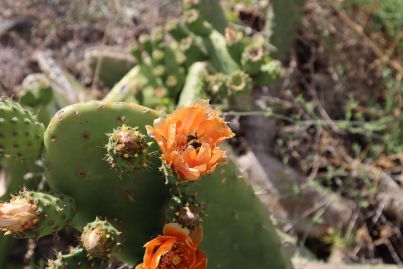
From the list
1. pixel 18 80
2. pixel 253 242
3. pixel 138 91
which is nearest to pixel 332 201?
pixel 253 242

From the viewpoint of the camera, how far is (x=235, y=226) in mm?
1933

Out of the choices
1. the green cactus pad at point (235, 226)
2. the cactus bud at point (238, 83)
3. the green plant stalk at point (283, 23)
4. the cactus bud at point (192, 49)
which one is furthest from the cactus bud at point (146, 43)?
the green cactus pad at point (235, 226)

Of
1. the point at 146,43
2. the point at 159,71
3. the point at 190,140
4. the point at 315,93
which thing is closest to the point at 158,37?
the point at 146,43

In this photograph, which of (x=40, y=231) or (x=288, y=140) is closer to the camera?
(x=40, y=231)

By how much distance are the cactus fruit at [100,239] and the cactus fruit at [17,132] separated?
35 cm

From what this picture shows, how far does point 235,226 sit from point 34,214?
2.39 feet

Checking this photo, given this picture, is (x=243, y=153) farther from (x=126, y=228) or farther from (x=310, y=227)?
(x=126, y=228)

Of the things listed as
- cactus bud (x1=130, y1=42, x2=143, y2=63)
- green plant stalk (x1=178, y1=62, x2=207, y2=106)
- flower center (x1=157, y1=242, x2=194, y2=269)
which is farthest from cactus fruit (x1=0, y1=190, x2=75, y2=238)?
cactus bud (x1=130, y1=42, x2=143, y2=63)

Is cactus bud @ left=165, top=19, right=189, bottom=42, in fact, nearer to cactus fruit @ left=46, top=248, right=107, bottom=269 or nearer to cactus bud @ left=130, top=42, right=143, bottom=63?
cactus bud @ left=130, top=42, right=143, bottom=63

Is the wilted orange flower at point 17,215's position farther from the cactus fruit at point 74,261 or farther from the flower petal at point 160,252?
the flower petal at point 160,252

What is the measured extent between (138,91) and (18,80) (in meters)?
0.95

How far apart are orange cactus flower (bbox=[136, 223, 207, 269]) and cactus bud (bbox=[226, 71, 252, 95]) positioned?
3.26 ft

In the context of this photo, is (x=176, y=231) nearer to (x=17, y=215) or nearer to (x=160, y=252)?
(x=160, y=252)

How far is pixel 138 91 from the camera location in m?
2.61
